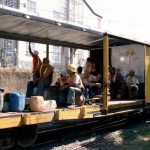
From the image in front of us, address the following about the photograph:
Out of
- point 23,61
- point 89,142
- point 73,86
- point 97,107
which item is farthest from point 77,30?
point 23,61

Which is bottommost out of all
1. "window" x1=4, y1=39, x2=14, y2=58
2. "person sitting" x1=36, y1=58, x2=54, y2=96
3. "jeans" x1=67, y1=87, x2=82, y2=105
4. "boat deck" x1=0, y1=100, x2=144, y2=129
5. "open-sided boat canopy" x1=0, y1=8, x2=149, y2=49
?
"boat deck" x1=0, y1=100, x2=144, y2=129

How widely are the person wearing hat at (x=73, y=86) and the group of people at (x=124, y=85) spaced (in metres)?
3.63

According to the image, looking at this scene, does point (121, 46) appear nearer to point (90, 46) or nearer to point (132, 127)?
point (90, 46)

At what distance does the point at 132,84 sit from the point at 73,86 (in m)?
4.12

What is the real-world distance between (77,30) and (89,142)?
3.08 meters

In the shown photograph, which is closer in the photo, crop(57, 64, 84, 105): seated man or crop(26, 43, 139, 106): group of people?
crop(57, 64, 84, 105): seated man

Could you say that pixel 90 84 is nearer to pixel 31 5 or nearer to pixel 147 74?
pixel 147 74

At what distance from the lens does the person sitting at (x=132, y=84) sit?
14.4 metres

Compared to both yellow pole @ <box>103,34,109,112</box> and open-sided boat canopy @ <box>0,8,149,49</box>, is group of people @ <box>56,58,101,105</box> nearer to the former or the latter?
yellow pole @ <box>103,34,109,112</box>

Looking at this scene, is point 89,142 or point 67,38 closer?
point 89,142

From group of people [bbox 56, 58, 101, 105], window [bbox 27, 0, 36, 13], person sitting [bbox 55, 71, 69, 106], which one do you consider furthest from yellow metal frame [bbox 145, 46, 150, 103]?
window [bbox 27, 0, 36, 13]

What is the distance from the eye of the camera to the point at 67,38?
12.7 meters

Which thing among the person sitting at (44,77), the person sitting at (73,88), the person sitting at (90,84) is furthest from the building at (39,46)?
the person sitting at (73,88)

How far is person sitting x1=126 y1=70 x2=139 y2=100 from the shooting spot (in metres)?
14.4
